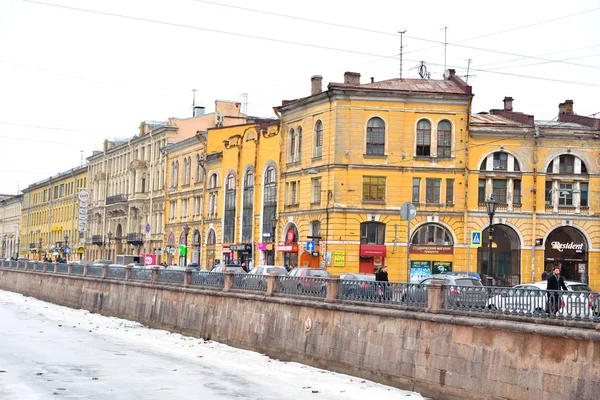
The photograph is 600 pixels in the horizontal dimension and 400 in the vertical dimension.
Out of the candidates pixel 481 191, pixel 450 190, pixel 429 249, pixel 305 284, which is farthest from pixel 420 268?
pixel 305 284

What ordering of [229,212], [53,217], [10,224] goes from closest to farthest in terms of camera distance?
1. [229,212]
2. [53,217]
3. [10,224]

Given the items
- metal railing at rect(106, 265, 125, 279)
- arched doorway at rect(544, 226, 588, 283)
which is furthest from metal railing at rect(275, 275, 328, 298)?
arched doorway at rect(544, 226, 588, 283)

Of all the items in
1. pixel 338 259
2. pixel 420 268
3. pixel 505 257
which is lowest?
pixel 420 268

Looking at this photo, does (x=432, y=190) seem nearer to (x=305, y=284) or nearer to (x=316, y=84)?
(x=316, y=84)

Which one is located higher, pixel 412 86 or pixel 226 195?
pixel 412 86

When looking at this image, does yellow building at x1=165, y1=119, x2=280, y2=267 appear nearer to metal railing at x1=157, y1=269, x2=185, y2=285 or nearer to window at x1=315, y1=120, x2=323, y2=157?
window at x1=315, y1=120, x2=323, y2=157

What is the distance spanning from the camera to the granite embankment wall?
19266 millimetres

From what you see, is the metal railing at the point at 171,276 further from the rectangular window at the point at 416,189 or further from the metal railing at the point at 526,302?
the metal railing at the point at 526,302

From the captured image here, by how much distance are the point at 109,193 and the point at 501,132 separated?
2249 inches

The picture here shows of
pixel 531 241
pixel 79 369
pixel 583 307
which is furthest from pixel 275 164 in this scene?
pixel 583 307

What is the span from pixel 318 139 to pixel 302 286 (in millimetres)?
27089

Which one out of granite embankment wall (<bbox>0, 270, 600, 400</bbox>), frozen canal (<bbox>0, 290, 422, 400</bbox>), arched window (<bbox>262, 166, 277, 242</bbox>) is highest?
arched window (<bbox>262, 166, 277, 242</bbox>)

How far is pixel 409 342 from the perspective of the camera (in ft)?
81.4

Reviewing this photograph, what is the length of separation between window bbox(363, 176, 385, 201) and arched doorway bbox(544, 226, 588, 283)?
33.9 feet
